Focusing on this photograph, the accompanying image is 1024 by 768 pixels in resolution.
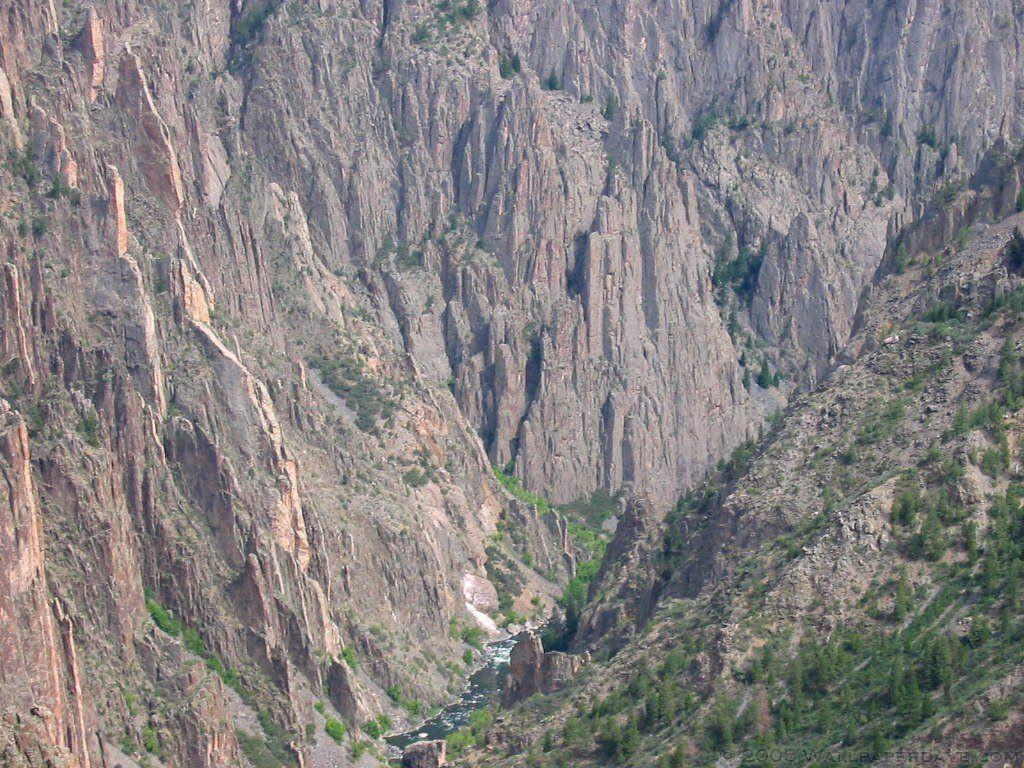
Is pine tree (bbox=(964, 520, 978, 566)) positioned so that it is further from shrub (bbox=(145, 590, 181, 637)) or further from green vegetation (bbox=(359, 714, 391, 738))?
shrub (bbox=(145, 590, 181, 637))

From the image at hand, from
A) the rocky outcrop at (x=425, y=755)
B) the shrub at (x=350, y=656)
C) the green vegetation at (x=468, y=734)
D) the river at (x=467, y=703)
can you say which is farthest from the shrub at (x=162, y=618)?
the green vegetation at (x=468, y=734)

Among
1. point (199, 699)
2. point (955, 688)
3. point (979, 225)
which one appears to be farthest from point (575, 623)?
point (955, 688)

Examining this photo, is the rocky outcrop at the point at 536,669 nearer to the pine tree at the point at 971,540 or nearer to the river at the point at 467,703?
the pine tree at the point at 971,540

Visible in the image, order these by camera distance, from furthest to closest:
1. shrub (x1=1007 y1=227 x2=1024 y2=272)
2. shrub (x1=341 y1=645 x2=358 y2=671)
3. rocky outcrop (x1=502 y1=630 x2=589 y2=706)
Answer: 1. shrub (x1=341 y1=645 x2=358 y2=671)
2. shrub (x1=1007 y1=227 x2=1024 y2=272)
3. rocky outcrop (x1=502 y1=630 x2=589 y2=706)

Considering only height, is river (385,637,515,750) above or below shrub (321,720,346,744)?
below

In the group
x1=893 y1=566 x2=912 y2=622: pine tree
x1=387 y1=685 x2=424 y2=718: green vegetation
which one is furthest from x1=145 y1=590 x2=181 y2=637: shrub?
x1=893 y1=566 x2=912 y2=622: pine tree
